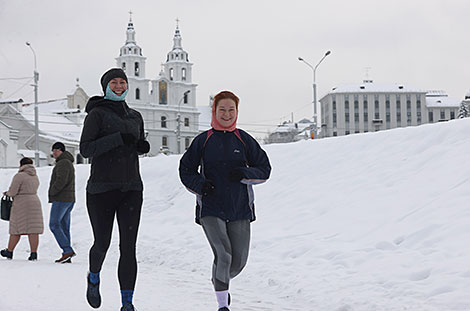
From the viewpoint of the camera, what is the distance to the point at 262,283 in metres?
7.98

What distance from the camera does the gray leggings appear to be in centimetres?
540

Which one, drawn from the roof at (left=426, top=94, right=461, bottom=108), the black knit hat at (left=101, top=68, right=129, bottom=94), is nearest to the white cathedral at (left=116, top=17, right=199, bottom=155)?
the roof at (left=426, top=94, right=461, bottom=108)

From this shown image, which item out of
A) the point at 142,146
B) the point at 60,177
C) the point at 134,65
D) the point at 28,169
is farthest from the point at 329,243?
the point at 134,65

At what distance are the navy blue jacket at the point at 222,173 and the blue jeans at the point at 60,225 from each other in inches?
207

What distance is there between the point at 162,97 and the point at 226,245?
10707 centimetres

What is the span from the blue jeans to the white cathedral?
92.6m

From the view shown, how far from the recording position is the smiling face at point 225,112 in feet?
18.5

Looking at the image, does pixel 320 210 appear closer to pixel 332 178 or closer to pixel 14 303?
pixel 332 178

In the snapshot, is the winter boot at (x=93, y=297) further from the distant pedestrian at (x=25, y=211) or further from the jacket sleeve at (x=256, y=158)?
the distant pedestrian at (x=25, y=211)

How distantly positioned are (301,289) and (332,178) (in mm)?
7235

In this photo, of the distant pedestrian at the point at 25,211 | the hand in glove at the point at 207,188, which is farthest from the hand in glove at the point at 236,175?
the distant pedestrian at the point at 25,211

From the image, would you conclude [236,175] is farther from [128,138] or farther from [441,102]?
[441,102]

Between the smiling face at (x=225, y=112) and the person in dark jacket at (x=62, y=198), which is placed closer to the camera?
the smiling face at (x=225, y=112)

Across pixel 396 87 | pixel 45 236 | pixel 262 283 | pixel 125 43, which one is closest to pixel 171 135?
pixel 125 43
